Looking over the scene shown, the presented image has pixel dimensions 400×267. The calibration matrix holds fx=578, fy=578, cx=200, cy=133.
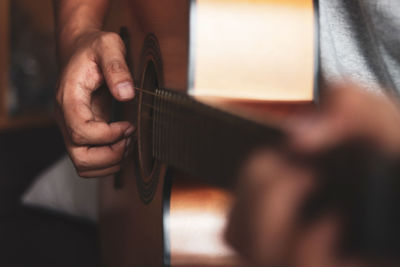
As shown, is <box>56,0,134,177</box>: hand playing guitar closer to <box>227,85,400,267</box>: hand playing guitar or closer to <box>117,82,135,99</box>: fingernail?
<box>117,82,135,99</box>: fingernail

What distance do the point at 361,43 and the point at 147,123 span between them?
12.2 inches

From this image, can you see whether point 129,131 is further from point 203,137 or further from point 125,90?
point 203,137

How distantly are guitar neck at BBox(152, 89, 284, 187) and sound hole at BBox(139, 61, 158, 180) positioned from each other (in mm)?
47

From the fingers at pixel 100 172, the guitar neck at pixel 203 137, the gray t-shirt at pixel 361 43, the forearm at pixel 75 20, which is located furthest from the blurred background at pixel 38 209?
the gray t-shirt at pixel 361 43

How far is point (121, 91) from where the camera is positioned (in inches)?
29.2

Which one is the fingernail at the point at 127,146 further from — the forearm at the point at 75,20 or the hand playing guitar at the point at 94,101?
the forearm at the point at 75,20

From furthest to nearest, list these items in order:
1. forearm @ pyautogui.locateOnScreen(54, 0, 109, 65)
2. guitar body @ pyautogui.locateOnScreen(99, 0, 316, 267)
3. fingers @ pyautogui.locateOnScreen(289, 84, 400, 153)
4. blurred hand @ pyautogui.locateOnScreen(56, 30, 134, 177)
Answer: forearm @ pyautogui.locateOnScreen(54, 0, 109, 65), blurred hand @ pyautogui.locateOnScreen(56, 30, 134, 177), guitar body @ pyautogui.locateOnScreen(99, 0, 316, 267), fingers @ pyautogui.locateOnScreen(289, 84, 400, 153)

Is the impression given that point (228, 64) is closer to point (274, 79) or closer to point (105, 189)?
point (274, 79)

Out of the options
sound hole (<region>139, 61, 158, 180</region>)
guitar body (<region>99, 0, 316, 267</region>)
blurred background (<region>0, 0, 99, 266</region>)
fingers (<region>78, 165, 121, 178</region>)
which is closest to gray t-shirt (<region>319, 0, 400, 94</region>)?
guitar body (<region>99, 0, 316, 267</region>)

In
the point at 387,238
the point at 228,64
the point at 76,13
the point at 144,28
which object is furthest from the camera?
the point at 76,13

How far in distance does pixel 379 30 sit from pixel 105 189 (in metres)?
0.55

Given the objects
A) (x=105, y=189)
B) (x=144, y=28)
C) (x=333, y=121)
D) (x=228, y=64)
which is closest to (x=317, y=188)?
(x=333, y=121)

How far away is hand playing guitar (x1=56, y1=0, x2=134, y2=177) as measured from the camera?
0.77 metres

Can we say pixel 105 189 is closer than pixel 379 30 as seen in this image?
No
